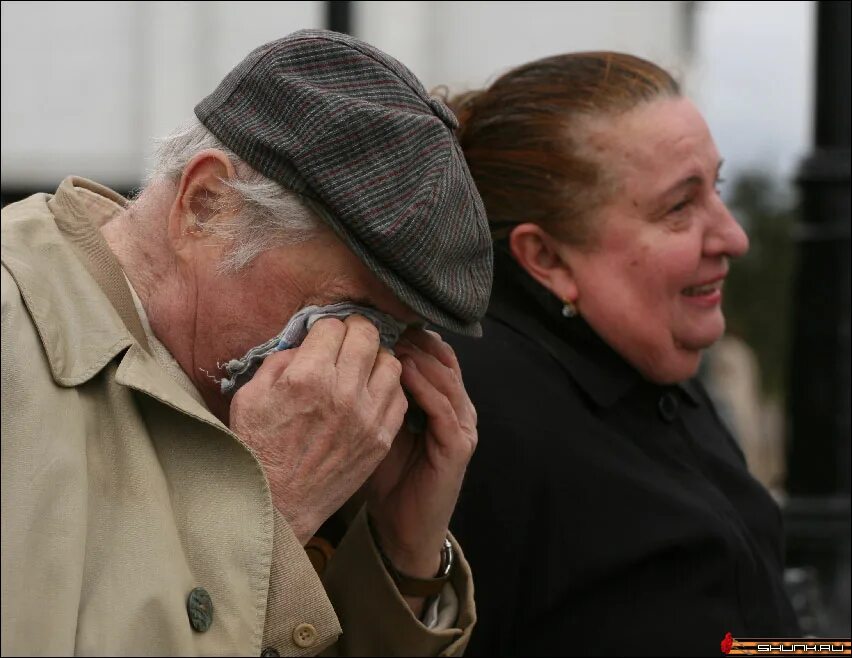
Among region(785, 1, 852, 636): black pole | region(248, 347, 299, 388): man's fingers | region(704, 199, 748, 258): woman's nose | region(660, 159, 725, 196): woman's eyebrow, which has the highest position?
region(660, 159, 725, 196): woman's eyebrow

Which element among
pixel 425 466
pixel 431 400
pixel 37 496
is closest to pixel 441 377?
pixel 431 400

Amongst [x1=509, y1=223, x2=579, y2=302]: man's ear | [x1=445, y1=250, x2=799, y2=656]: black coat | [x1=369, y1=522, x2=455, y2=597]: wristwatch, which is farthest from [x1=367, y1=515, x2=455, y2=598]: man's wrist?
[x1=509, y1=223, x2=579, y2=302]: man's ear

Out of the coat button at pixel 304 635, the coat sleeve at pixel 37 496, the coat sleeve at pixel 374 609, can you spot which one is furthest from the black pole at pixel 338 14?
the coat button at pixel 304 635

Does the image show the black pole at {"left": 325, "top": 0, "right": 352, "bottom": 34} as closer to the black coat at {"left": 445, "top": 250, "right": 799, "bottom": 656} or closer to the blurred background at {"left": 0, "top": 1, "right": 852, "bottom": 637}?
the blurred background at {"left": 0, "top": 1, "right": 852, "bottom": 637}

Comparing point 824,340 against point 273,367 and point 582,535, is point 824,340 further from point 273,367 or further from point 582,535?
point 273,367

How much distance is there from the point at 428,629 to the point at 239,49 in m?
2.89

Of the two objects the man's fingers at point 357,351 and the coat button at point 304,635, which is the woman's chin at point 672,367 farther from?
the coat button at point 304,635

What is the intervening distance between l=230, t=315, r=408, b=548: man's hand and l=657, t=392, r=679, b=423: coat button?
4.24ft

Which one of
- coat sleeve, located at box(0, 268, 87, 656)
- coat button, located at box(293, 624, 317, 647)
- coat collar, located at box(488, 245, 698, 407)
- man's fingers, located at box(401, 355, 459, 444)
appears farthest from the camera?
coat collar, located at box(488, 245, 698, 407)

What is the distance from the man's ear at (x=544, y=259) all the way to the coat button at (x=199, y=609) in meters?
1.58

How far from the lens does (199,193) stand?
2.28 m

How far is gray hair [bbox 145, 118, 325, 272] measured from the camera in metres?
2.21

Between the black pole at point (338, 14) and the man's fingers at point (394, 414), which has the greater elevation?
the black pole at point (338, 14)

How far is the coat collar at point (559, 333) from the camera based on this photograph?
10.6 ft
